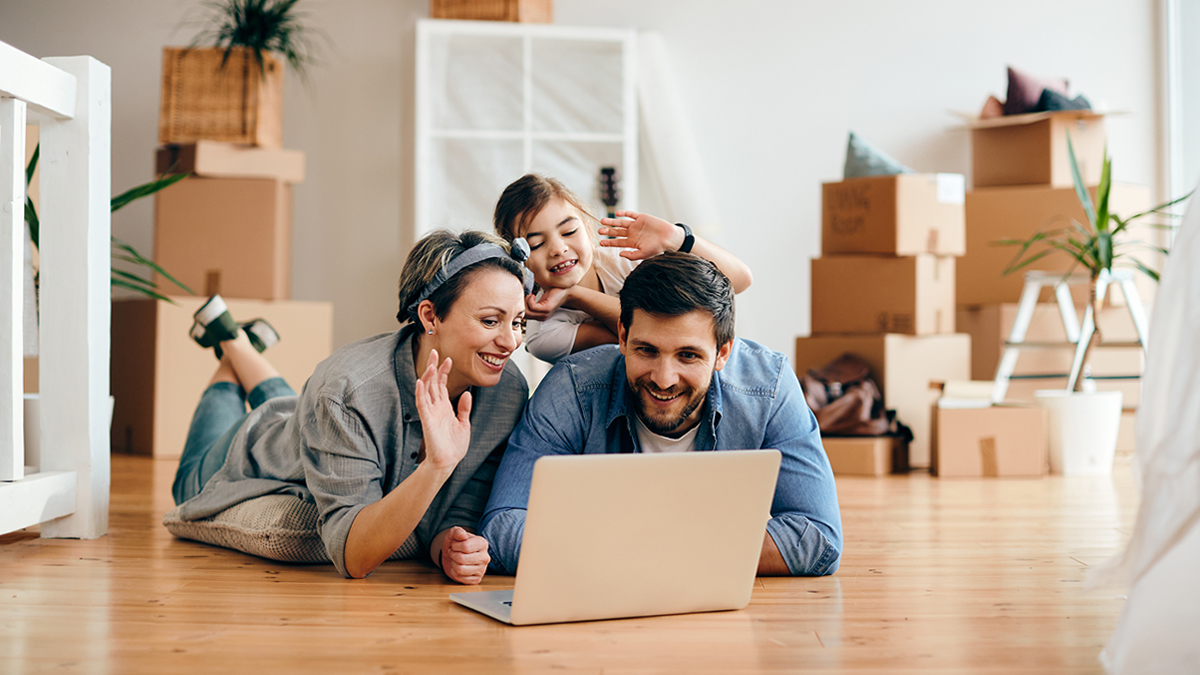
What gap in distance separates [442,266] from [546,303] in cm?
31

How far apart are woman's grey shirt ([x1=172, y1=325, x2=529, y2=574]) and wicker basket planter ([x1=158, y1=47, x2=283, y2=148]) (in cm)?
226

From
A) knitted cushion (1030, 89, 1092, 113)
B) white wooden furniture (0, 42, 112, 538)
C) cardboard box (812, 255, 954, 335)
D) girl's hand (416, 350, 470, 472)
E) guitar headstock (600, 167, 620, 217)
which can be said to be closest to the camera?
girl's hand (416, 350, 470, 472)

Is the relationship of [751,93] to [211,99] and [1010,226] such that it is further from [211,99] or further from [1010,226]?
[211,99]

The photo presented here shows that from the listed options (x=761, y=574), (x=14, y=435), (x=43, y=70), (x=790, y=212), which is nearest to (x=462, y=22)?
(x=790, y=212)

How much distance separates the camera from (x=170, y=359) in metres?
3.72

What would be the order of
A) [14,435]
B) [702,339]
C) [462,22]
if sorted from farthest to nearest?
1. [462,22]
2. [14,435]
3. [702,339]

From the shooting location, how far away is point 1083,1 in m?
4.57

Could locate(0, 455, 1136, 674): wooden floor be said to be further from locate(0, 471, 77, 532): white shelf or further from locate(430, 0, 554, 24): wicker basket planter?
locate(430, 0, 554, 24): wicker basket planter

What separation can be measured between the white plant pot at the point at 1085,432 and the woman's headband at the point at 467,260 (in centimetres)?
241

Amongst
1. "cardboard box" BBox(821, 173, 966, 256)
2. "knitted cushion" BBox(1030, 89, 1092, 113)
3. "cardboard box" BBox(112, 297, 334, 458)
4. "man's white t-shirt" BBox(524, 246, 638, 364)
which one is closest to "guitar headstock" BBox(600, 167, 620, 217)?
"cardboard box" BBox(821, 173, 966, 256)

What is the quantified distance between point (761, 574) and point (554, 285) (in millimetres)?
675

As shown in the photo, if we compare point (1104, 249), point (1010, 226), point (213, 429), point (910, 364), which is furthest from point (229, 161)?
point (1104, 249)

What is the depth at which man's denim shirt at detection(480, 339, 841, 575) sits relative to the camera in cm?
169

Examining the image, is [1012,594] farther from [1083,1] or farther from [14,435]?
[1083,1]
